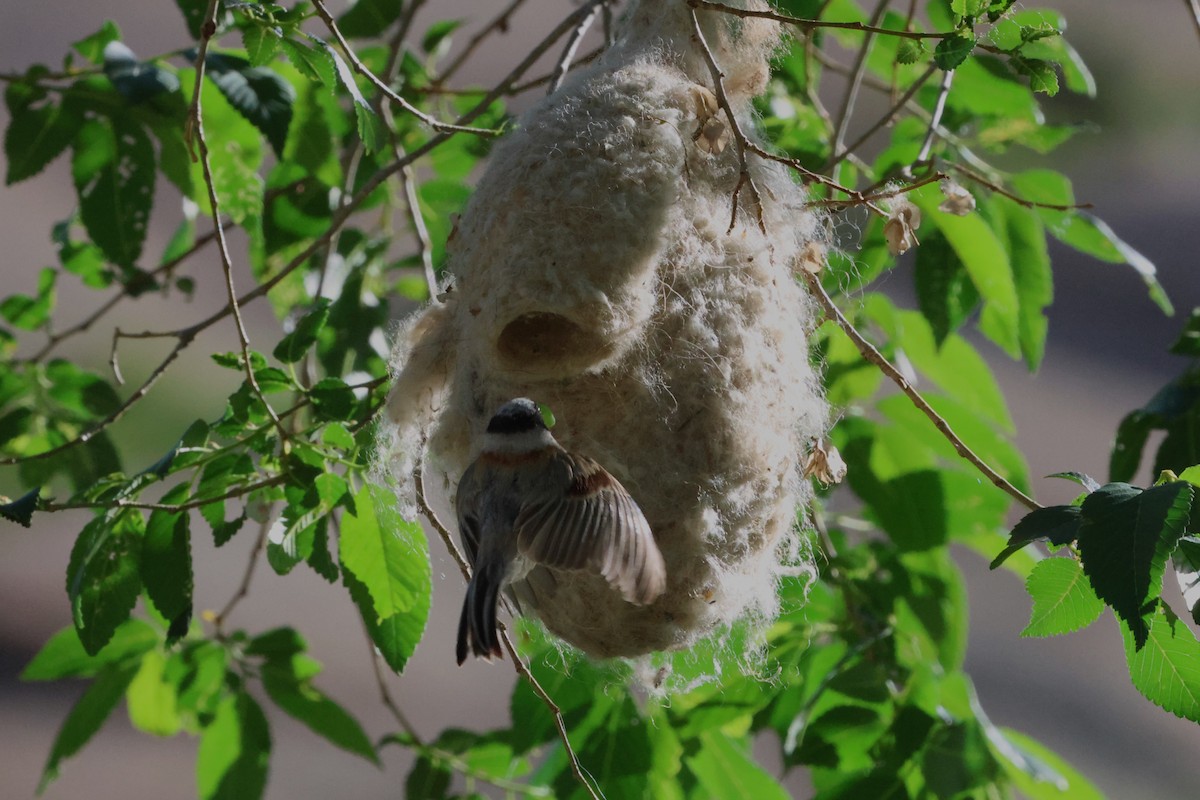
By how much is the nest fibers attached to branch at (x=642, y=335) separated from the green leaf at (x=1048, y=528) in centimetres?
33

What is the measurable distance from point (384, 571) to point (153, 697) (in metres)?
0.83

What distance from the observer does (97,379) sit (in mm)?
1951

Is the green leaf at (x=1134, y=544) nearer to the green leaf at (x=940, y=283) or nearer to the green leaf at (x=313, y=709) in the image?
the green leaf at (x=940, y=283)

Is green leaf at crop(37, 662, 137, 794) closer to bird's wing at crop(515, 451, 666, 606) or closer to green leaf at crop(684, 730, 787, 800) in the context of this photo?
green leaf at crop(684, 730, 787, 800)

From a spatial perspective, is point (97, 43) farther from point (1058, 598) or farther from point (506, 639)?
point (1058, 598)

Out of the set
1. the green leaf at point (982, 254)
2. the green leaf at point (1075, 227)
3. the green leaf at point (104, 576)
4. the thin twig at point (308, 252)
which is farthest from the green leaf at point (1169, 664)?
the green leaf at point (104, 576)

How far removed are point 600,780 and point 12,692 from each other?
9.09ft

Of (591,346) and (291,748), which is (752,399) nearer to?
(591,346)

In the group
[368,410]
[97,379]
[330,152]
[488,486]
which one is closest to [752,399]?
[488,486]

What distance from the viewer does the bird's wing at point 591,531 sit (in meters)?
1.05

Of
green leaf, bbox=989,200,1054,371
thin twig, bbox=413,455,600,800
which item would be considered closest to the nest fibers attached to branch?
thin twig, bbox=413,455,600,800

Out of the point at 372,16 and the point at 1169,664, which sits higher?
the point at 372,16

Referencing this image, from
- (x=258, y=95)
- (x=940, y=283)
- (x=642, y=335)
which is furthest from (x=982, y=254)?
(x=258, y=95)

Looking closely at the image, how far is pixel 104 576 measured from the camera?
1381 millimetres
